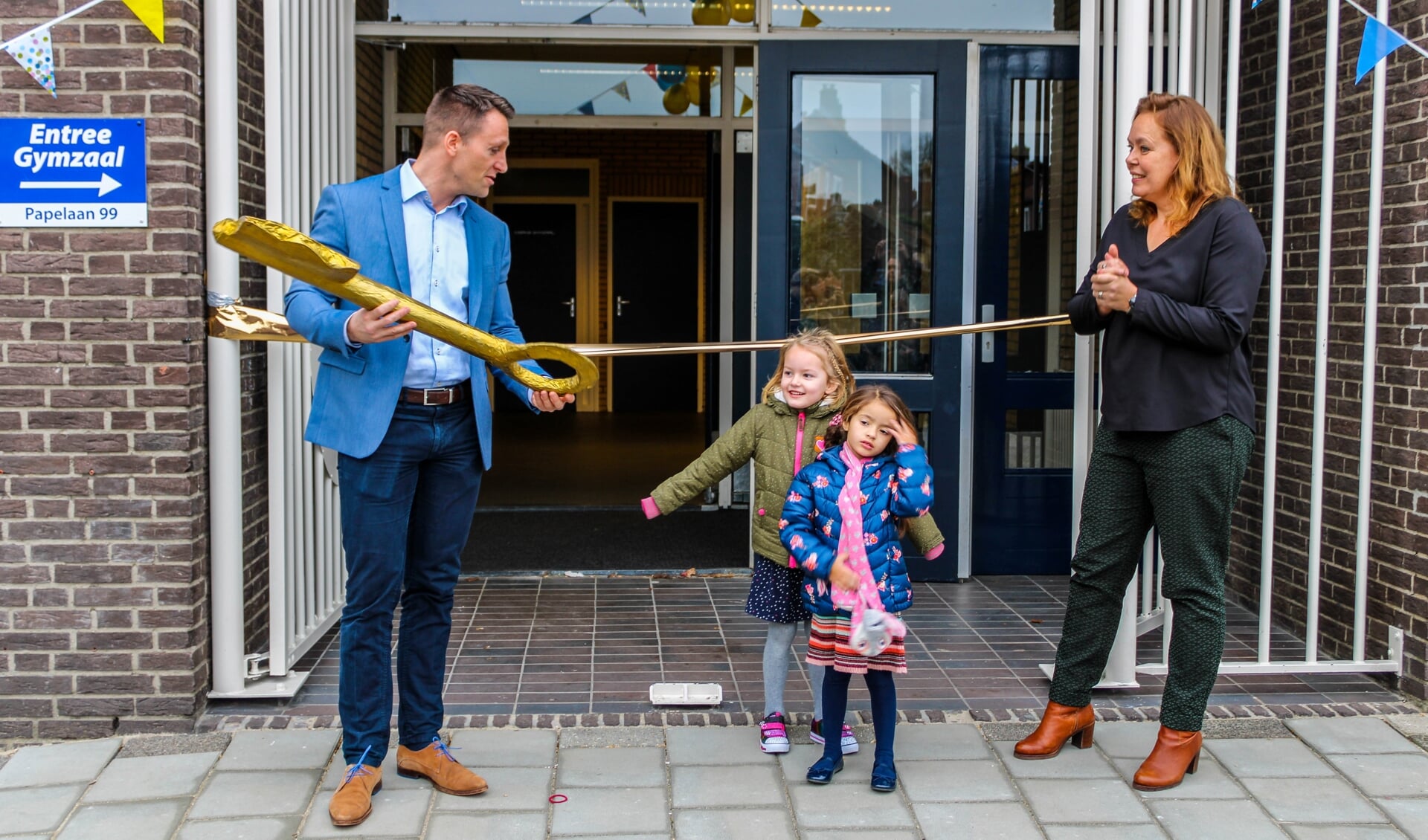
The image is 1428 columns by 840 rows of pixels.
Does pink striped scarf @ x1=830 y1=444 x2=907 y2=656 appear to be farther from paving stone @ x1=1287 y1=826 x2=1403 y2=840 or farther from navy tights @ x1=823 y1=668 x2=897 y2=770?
paving stone @ x1=1287 y1=826 x2=1403 y2=840

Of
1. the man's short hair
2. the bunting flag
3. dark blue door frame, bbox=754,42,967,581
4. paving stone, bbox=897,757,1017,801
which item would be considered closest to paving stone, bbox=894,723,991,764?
paving stone, bbox=897,757,1017,801

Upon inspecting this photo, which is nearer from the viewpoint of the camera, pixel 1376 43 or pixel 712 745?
pixel 712 745

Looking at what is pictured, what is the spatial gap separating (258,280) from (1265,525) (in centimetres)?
344

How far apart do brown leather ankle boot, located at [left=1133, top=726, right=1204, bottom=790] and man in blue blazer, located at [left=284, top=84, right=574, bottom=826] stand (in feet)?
5.87

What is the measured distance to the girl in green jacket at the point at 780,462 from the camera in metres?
3.78

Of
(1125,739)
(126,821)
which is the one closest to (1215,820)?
(1125,739)

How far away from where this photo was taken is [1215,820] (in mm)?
3443

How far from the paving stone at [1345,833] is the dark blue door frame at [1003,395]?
2707mm

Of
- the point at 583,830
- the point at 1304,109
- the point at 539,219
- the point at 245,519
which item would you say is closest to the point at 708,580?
the point at 245,519

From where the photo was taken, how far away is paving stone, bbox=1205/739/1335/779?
3.75m

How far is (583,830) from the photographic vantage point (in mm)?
3357

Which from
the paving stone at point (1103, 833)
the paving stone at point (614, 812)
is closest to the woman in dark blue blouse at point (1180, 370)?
the paving stone at point (1103, 833)

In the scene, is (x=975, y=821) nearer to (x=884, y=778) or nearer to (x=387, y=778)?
(x=884, y=778)

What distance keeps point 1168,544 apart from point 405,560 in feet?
6.82
